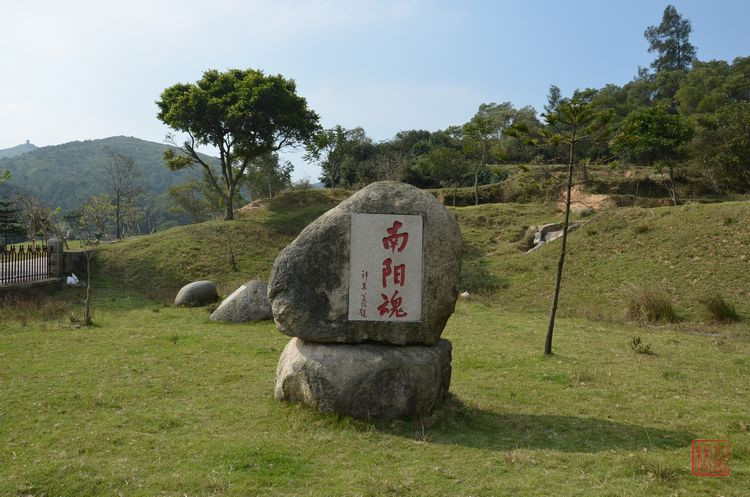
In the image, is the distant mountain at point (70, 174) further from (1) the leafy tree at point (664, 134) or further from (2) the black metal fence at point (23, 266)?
(1) the leafy tree at point (664, 134)

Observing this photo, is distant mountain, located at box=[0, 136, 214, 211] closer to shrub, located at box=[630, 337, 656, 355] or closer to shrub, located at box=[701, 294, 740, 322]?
shrub, located at box=[701, 294, 740, 322]

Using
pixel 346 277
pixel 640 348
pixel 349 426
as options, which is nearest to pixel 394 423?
pixel 349 426

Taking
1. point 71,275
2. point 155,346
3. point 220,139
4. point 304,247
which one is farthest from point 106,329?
point 220,139

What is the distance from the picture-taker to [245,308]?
18.1 meters

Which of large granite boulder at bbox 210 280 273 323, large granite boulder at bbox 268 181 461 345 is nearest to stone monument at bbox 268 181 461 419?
large granite boulder at bbox 268 181 461 345

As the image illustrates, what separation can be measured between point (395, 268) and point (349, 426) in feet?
8.37

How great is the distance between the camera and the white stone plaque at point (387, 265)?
8891 millimetres

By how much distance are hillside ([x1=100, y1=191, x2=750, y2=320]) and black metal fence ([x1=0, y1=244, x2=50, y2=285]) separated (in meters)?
3.91

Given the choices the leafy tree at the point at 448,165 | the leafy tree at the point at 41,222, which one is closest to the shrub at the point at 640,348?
the leafy tree at the point at 41,222

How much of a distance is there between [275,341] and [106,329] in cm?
522

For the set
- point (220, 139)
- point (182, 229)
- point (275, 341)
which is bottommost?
point (275, 341)

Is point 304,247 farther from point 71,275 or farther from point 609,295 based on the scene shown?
point 71,275

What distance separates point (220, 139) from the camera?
131 feet

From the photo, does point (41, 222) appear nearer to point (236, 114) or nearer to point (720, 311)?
point (236, 114)
